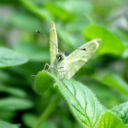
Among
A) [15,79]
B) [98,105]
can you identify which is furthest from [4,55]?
[15,79]

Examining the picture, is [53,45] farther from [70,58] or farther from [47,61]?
[47,61]

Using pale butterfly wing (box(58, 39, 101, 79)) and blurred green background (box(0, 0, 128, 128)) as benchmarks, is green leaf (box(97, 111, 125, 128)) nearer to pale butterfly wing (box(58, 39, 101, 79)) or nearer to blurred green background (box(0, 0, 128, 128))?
pale butterfly wing (box(58, 39, 101, 79))

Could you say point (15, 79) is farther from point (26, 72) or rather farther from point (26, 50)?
point (26, 50)

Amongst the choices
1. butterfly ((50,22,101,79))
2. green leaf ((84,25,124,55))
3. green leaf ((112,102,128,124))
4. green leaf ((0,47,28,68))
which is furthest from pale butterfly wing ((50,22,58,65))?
green leaf ((112,102,128,124))

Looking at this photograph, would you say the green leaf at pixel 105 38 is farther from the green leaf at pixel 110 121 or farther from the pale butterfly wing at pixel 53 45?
the green leaf at pixel 110 121

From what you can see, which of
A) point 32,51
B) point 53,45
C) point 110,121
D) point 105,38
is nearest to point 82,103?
point 110,121

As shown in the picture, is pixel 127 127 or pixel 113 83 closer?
pixel 127 127

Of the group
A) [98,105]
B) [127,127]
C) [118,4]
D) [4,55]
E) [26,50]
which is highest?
[118,4]
